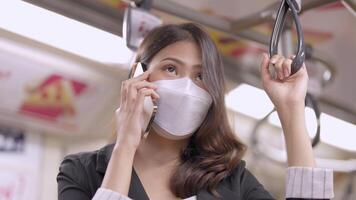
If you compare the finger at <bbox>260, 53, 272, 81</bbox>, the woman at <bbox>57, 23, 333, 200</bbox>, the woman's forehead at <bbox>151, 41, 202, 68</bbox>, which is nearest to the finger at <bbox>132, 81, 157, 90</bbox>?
the woman at <bbox>57, 23, 333, 200</bbox>

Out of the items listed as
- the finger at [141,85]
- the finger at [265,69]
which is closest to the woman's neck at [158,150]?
the finger at [141,85]

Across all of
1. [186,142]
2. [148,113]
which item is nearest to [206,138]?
[186,142]

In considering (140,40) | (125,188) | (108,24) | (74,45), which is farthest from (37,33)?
(125,188)

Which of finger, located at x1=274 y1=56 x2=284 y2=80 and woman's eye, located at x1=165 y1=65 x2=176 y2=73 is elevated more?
finger, located at x1=274 y1=56 x2=284 y2=80

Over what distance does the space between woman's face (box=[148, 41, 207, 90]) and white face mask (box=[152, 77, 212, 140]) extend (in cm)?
3

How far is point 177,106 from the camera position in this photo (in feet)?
4.07

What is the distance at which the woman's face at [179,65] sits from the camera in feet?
4.18

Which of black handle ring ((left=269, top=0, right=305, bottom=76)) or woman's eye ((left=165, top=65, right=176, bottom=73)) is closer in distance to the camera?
black handle ring ((left=269, top=0, right=305, bottom=76))

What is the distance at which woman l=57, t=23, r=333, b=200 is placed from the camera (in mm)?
1161

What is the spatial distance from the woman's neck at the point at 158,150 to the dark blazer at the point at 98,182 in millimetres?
80

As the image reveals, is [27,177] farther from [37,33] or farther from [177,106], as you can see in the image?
[177,106]

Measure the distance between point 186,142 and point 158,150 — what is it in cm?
8

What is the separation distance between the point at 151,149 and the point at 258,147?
1.65 meters

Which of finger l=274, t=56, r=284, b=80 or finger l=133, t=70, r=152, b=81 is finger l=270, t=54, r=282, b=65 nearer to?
finger l=274, t=56, r=284, b=80
